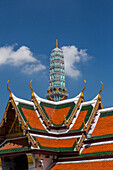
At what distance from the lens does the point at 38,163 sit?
23.3 meters

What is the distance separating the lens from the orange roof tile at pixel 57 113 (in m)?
28.0

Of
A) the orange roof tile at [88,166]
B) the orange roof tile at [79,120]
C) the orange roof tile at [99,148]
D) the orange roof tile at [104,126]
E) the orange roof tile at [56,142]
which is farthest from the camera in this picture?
the orange roof tile at [79,120]

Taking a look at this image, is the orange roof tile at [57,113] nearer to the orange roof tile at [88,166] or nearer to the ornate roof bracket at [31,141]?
the ornate roof bracket at [31,141]

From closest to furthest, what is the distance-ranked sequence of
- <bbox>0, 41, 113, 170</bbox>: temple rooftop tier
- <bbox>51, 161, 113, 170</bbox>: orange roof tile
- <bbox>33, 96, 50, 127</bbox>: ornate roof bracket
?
1. <bbox>51, 161, 113, 170</bbox>: orange roof tile
2. <bbox>0, 41, 113, 170</bbox>: temple rooftop tier
3. <bbox>33, 96, 50, 127</bbox>: ornate roof bracket

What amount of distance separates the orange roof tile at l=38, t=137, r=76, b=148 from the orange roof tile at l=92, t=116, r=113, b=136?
2188mm

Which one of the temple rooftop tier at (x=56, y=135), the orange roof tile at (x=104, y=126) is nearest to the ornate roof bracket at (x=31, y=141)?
the temple rooftop tier at (x=56, y=135)

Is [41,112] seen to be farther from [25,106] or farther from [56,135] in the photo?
[56,135]

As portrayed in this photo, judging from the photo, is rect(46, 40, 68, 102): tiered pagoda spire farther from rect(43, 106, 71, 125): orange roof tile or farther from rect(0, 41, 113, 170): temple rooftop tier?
rect(0, 41, 113, 170): temple rooftop tier

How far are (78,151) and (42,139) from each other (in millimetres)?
3401

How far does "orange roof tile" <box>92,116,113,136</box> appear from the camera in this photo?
24.6m

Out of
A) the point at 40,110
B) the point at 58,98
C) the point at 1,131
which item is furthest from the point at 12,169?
the point at 58,98

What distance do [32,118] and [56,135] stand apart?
2638mm

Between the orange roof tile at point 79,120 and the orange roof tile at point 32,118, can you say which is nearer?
the orange roof tile at point 32,118

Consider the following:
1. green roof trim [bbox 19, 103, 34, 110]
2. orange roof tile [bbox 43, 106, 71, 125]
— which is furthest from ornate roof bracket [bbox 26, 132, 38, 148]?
orange roof tile [bbox 43, 106, 71, 125]
